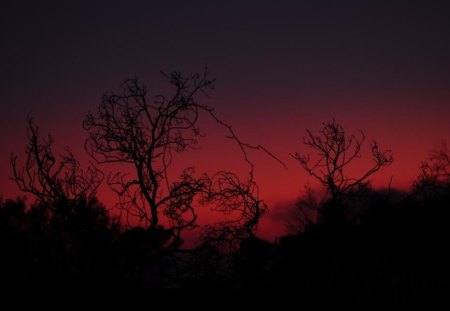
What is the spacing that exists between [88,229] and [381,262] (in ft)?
29.5

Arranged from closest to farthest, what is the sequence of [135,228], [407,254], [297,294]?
[135,228] → [297,294] → [407,254]

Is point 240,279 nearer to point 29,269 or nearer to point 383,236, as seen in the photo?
point 29,269

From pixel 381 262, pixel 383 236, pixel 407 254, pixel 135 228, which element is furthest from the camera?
pixel 383 236

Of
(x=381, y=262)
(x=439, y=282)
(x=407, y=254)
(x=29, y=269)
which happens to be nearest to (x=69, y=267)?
(x=29, y=269)

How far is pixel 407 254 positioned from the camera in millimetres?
20109

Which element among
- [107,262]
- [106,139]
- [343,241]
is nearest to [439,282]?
[343,241]

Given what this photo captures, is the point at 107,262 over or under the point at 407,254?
under

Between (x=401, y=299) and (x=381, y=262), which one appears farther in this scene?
(x=381, y=262)

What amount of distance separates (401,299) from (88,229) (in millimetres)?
9053

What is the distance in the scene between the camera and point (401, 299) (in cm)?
1271

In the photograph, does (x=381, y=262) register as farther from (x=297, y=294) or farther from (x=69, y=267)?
(x=69, y=267)

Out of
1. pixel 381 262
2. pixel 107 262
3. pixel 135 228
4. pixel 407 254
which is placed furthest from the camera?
pixel 407 254

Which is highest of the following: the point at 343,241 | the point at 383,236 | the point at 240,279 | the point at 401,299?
the point at 383,236

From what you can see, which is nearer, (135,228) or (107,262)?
(107,262)
